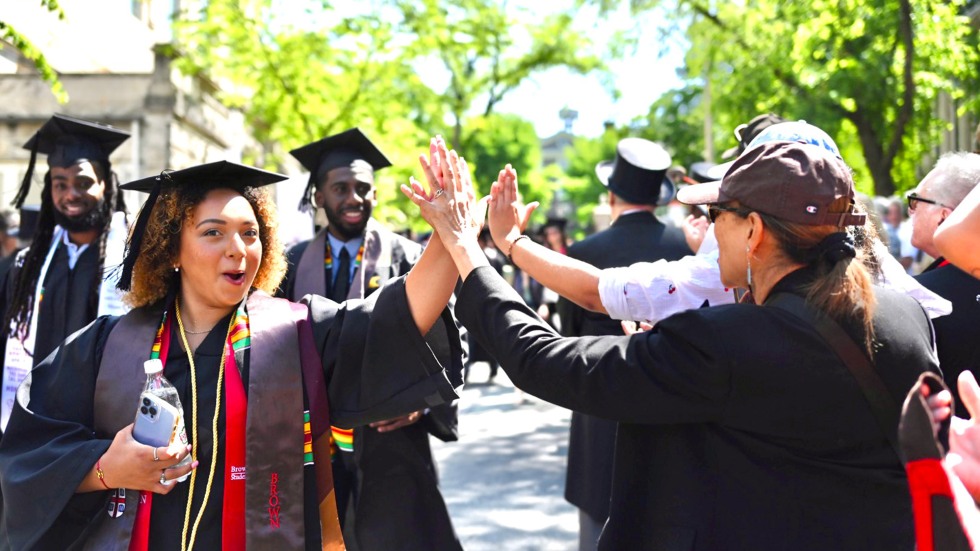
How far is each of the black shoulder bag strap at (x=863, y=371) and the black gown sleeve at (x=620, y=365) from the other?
0.23m

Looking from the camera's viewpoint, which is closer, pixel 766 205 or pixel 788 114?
pixel 766 205

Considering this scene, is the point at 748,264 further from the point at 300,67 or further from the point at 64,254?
the point at 300,67

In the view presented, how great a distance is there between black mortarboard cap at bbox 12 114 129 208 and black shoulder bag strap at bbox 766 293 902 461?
3.64 m

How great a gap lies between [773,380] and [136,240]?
194 cm

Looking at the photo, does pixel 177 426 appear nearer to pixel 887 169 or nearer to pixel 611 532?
pixel 611 532

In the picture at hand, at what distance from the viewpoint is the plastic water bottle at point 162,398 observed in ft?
8.96

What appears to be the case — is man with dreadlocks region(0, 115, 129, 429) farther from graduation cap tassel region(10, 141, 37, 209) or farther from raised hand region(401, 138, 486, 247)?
raised hand region(401, 138, 486, 247)

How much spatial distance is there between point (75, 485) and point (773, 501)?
1.83 meters

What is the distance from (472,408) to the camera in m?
11.9

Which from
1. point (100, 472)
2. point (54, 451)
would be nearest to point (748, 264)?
point (100, 472)

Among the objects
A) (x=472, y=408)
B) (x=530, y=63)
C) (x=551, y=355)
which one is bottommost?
(x=472, y=408)

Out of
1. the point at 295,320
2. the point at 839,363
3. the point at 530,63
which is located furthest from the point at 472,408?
the point at 530,63

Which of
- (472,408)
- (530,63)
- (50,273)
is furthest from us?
(530,63)

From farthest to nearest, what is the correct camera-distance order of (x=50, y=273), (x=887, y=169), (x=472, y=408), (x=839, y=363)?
(x=887, y=169), (x=472, y=408), (x=50, y=273), (x=839, y=363)
